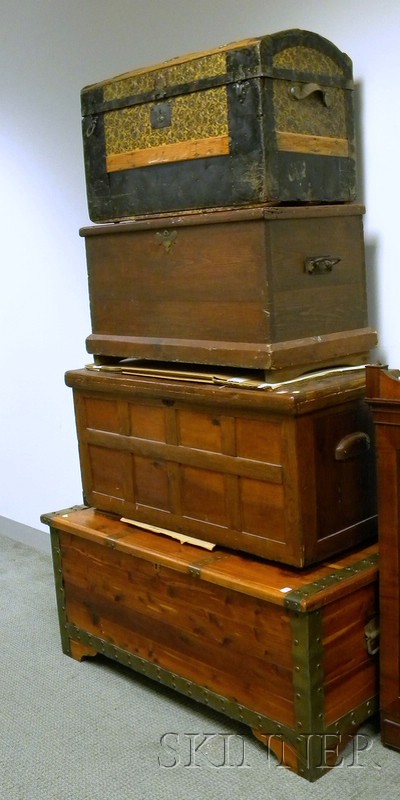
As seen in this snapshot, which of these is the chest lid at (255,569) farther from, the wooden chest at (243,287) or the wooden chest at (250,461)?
the wooden chest at (243,287)

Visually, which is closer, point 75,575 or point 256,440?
point 256,440

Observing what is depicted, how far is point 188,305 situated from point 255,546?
623 mm

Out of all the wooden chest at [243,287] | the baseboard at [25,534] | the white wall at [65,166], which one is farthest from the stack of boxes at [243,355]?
the baseboard at [25,534]

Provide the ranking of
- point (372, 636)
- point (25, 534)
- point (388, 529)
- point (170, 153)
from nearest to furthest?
point (388, 529) → point (372, 636) → point (170, 153) → point (25, 534)

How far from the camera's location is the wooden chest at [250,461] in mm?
1931

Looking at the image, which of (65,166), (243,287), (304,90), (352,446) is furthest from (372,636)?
(65,166)

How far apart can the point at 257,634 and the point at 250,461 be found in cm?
40

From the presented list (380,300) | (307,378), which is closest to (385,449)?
(307,378)

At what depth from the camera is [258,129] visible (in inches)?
75.7

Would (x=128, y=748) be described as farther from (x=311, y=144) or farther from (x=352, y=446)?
(x=311, y=144)

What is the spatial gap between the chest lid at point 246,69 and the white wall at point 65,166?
0.53ft

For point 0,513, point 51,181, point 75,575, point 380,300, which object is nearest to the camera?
point 380,300

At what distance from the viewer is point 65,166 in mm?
3133

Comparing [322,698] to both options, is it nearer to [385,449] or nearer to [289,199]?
[385,449]
